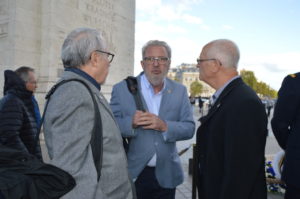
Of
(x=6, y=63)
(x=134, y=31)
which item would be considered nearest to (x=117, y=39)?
(x=134, y=31)

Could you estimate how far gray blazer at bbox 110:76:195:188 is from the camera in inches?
95.6

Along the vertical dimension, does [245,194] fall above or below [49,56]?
below

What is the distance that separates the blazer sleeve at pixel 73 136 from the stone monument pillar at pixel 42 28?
5809 millimetres

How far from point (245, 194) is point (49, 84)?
20.3ft

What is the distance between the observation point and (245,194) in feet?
5.69

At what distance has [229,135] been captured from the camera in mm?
1769

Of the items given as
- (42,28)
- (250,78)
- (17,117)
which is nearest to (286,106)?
(17,117)

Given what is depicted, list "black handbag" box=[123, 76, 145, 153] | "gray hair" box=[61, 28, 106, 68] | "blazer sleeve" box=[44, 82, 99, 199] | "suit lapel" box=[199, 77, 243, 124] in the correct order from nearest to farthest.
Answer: "blazer sleeve" box=[44, 82, 99, 199] < "gray hair" box=[61, 28, 106, 68] < "suit lapel" box=[199, 77, 243, 124] < "black handbag" box=[123, 76, 145, 153]

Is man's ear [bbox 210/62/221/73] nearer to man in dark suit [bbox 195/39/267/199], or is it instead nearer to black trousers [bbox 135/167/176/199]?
man in dark suit [bbox 195/39/267/199]

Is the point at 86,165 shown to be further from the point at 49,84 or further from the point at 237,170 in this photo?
the point at 49,84

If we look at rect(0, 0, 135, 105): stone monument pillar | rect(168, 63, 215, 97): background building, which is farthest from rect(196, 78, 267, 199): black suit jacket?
rect(168, 63, 215, 97): background building

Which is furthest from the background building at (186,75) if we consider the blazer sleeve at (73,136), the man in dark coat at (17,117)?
the blazer sleeve at (73,136)

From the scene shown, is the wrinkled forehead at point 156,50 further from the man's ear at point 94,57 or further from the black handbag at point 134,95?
the man's ear at point 94,57

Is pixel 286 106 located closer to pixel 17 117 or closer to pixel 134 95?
pixel 134 95
